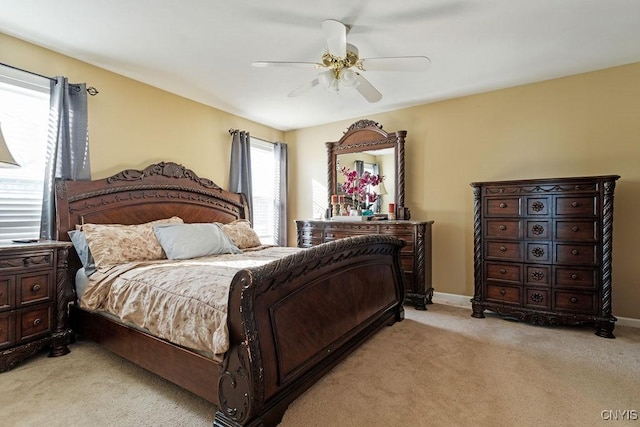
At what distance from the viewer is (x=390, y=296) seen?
2990 mm

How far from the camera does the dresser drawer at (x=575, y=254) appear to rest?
112 inches

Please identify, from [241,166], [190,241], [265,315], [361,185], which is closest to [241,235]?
[190,241]

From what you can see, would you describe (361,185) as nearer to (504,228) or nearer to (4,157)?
(504,228)

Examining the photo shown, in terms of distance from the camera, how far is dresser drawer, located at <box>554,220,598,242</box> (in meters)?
2.82

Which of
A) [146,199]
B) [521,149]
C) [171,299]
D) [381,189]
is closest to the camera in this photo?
[171,299]

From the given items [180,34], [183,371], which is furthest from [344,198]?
[183,371]

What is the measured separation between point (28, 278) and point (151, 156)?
1731mm

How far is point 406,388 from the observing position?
1956 millimetres

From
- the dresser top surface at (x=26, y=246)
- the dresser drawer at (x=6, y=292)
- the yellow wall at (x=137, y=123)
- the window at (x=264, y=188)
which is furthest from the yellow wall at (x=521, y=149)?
the dresser drawer at (x=6, y=292)

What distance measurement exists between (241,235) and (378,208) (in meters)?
1.90

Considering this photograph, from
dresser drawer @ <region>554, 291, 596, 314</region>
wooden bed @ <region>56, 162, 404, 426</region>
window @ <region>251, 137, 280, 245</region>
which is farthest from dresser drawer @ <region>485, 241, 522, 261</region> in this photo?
window @ <region>251, 137, 280, 245</region>

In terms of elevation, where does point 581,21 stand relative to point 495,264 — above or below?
above

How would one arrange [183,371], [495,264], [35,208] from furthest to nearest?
[495,264], [35,208], [183,371]

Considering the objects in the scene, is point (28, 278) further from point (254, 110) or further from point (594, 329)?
point (594, 329)
